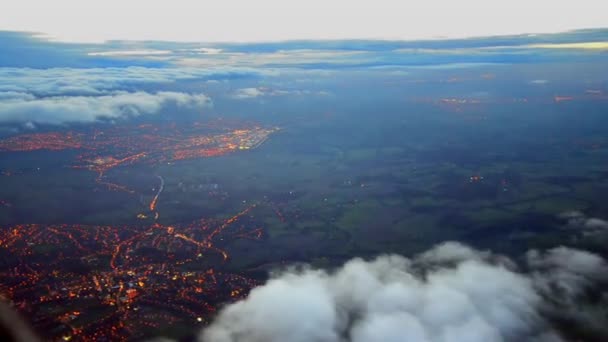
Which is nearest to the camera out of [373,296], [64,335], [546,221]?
[64,335]

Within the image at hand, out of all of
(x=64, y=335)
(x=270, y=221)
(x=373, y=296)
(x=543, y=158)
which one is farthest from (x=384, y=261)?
(x=543, y=158)

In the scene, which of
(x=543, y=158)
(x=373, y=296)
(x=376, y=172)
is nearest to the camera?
(x=373, y=296)

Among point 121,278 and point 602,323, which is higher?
point 602,323

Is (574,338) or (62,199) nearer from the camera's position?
(574,338)

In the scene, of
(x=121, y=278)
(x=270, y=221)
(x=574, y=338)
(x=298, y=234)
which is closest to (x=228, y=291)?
(x=121, y=278)

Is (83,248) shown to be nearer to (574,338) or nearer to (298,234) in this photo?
(298,234)

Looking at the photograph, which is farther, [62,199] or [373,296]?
[62,199]

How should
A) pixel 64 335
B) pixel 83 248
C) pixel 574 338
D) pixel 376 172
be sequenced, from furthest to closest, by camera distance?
pixel 376 172
pixel 83 248
pixel 64 335
pixel 574 338

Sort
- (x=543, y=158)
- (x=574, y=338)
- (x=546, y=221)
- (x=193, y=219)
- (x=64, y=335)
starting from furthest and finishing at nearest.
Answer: (x=543, y=158) → (x=193, y=219) → (x=546, y=221) → (x=64, y=335) → (x=574, y=338)

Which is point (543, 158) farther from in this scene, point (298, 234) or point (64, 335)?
point (64, 335)
